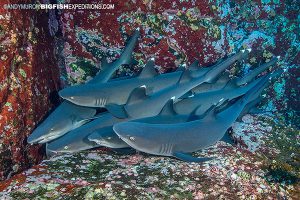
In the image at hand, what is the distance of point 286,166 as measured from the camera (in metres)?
3.24

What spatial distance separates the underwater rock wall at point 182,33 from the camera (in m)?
3.92

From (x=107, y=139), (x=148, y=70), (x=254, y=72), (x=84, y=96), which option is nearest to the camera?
(x=107, y=139)

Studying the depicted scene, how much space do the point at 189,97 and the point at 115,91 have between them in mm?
848

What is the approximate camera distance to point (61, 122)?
3.36m

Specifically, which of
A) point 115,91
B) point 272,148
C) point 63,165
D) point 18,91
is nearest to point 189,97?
point 115,91

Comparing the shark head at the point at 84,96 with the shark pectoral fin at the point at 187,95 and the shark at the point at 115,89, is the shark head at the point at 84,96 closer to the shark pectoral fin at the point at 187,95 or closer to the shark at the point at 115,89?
the shark at the point at 115,89

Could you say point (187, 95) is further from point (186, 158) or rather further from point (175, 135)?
point (186, 158)

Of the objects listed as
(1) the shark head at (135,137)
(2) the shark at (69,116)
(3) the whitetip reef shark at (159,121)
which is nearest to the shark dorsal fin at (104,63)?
(2) the shark at (69,116)

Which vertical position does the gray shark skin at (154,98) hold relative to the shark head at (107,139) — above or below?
above

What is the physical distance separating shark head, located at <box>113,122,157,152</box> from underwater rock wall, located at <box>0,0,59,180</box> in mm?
1029

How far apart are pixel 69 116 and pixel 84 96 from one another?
0.28 meters

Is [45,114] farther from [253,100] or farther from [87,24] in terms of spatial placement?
[253,100]

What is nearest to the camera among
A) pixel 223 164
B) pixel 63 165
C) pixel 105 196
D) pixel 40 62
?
pixel 105 196

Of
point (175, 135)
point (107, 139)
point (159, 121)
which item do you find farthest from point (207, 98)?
point (107, 139)
